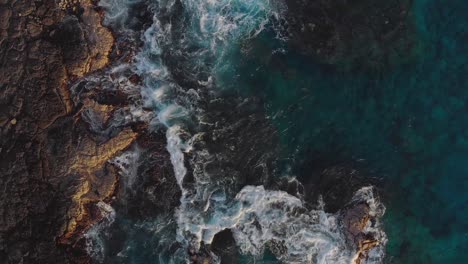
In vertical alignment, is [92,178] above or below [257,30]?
below

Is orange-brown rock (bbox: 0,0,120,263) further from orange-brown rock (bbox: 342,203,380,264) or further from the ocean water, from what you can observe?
orange-brown rock (bbox: 342,203,380,264)

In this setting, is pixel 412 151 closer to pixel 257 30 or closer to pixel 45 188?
pixel 257 30

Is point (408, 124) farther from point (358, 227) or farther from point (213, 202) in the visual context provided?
point (213, 202)

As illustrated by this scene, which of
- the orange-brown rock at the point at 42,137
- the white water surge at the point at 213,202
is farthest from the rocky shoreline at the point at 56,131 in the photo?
the white water surge at the point at 213,202

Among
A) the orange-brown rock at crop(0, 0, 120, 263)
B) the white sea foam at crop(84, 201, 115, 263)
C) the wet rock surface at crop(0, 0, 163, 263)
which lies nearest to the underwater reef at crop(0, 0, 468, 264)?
the white sea foam at crop(84, 201, 115, 263)

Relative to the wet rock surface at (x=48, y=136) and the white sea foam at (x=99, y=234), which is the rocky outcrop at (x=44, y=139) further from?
the white sea foam at (x=99, y=234)

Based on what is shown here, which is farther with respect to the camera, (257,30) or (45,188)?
(257,30)

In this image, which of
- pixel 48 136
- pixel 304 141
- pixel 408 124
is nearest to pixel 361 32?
pixel 408 124

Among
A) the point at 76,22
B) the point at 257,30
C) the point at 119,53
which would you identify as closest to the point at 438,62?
the point at 257,30
